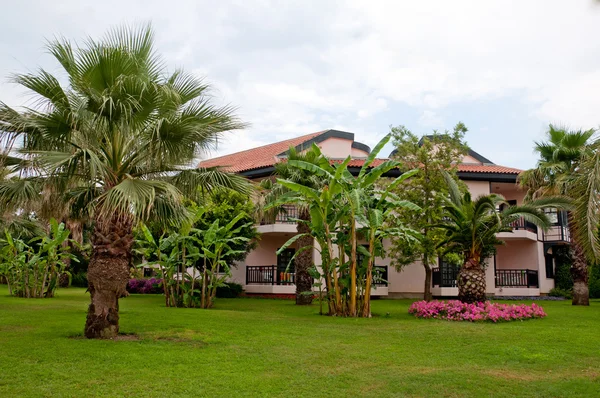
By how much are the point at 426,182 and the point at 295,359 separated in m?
14.1

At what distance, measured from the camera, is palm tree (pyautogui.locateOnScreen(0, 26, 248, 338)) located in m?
9.57

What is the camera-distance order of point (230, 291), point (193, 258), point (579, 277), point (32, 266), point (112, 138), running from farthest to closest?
point (230, 291) → point (579, 277) → point (32, 266) → point (193, 258) → point (112, 138)

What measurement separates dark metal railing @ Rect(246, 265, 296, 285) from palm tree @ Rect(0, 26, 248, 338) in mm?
16213

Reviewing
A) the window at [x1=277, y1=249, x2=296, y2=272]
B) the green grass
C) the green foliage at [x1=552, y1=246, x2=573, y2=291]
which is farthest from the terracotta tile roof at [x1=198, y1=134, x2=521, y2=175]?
the green grass

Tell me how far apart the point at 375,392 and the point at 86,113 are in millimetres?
6867

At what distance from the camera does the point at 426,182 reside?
21.6 m

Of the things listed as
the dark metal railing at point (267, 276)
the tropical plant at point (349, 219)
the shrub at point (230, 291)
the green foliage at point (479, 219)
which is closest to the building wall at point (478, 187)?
the dark metal railing at point (267, 276)

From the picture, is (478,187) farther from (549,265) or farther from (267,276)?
(267,276)

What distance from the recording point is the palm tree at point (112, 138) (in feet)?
31.4

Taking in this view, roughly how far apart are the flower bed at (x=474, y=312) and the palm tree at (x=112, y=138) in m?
8.07

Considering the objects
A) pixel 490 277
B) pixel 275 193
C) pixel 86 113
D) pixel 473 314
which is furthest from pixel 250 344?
pixel 490 277

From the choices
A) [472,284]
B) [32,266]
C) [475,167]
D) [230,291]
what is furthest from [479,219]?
[32,266]

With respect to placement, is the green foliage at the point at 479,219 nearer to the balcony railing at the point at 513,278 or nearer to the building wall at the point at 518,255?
the balcony railing at the point at 513,278

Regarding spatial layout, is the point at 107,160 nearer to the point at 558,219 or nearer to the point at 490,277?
the point at 490,277
